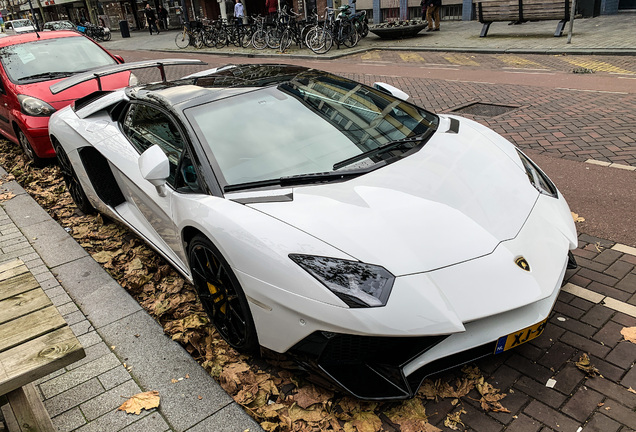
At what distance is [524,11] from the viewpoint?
1327 cm

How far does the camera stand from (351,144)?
2889mm

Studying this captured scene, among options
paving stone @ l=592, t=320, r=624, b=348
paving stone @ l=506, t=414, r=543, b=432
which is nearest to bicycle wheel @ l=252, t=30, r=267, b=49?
paving stone @ l=592, t=320, r=624, b=348

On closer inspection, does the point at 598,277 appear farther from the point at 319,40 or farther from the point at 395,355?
the point at 319,40

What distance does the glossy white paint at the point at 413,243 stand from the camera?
203 centimetres

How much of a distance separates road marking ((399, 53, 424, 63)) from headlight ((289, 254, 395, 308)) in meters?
11.1

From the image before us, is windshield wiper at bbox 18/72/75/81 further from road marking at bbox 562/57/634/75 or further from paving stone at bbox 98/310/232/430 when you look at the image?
road marking at bbox 562/57/634/75

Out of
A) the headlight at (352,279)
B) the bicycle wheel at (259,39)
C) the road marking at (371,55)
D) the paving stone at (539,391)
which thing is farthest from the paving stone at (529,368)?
the bicycle wheel at (259,39)

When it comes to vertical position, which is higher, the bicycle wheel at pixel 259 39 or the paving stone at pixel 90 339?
the bicycle wheel at pixel 259 39

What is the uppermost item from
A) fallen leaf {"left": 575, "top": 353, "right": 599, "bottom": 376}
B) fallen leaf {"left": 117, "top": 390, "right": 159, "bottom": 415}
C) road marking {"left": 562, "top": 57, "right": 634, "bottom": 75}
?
road marking {"left": 562, "top": 57, "right": 634, "bottom": 75}

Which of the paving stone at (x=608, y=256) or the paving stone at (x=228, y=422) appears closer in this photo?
the paving stone at (x=228, y=422)

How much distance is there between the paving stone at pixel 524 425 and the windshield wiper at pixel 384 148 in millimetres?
1500

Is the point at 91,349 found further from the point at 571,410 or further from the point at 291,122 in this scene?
the point at 571,410

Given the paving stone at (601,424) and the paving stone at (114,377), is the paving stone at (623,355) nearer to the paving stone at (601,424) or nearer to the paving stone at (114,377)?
the paving stone at (601,424)

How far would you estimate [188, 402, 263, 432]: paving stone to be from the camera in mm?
2227
